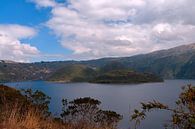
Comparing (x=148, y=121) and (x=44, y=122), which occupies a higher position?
(x=44, y=122)

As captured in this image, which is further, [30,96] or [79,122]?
[30,96]

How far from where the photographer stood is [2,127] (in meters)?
5.73

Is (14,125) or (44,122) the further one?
(44,122)

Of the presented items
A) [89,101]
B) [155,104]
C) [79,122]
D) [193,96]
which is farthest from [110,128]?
[89,101]

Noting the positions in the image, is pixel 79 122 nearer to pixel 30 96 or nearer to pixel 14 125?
pixel 14 125

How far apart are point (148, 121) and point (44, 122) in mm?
51595

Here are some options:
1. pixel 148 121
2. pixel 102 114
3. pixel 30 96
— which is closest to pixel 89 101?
pixel 102 114

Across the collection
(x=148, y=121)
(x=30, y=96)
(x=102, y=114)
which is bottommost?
(x=148, y=121)

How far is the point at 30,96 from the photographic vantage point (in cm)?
3306

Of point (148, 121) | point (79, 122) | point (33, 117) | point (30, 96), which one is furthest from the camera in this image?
point (148, 121)

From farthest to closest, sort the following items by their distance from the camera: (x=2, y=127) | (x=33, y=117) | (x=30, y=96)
Answer: (x=30, y=96) < (x=33, y=117) < (x=2, y=127)

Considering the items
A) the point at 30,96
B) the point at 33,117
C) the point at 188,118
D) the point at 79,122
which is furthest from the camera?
the point at 30,96

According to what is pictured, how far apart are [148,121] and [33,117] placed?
5201 centimetres

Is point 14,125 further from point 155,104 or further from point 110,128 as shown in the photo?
point 155,104
